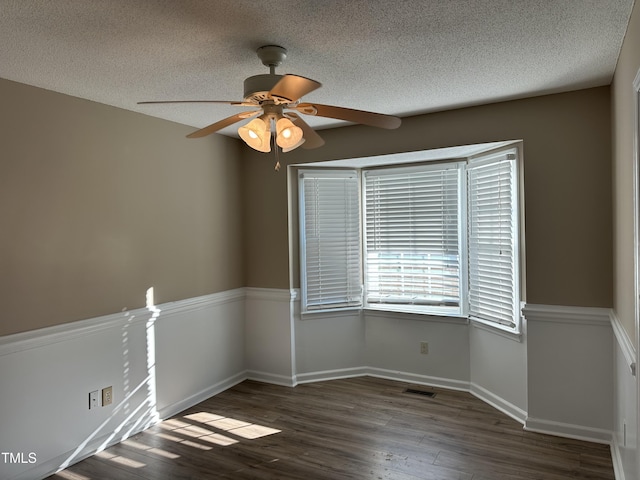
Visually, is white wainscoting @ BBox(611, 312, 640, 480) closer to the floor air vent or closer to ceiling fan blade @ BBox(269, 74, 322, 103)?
the floor air vent

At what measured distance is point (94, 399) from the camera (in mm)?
3117

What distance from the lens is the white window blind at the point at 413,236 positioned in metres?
4.25

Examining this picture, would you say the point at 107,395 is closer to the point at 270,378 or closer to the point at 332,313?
the point at 270,378

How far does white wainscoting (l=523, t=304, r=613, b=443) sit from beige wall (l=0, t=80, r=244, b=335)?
113 inches

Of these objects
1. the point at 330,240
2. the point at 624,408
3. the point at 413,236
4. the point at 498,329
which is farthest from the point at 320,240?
the point at 624,408

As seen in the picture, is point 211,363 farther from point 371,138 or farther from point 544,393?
point 544,393

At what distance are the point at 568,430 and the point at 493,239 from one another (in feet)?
5.04

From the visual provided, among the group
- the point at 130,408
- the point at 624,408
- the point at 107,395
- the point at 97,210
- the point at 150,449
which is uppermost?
the point at 97,210

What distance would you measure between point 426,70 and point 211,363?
321 centimetres

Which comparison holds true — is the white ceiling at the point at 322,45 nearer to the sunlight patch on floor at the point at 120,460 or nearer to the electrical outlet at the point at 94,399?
the electrical outlet at the point at 94,399

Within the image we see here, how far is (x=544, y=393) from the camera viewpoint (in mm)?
3271

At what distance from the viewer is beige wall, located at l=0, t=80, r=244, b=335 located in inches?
107

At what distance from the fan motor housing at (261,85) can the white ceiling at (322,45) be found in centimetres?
24

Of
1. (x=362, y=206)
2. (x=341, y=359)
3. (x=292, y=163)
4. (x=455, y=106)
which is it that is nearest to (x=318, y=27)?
(x=455, y=106)
